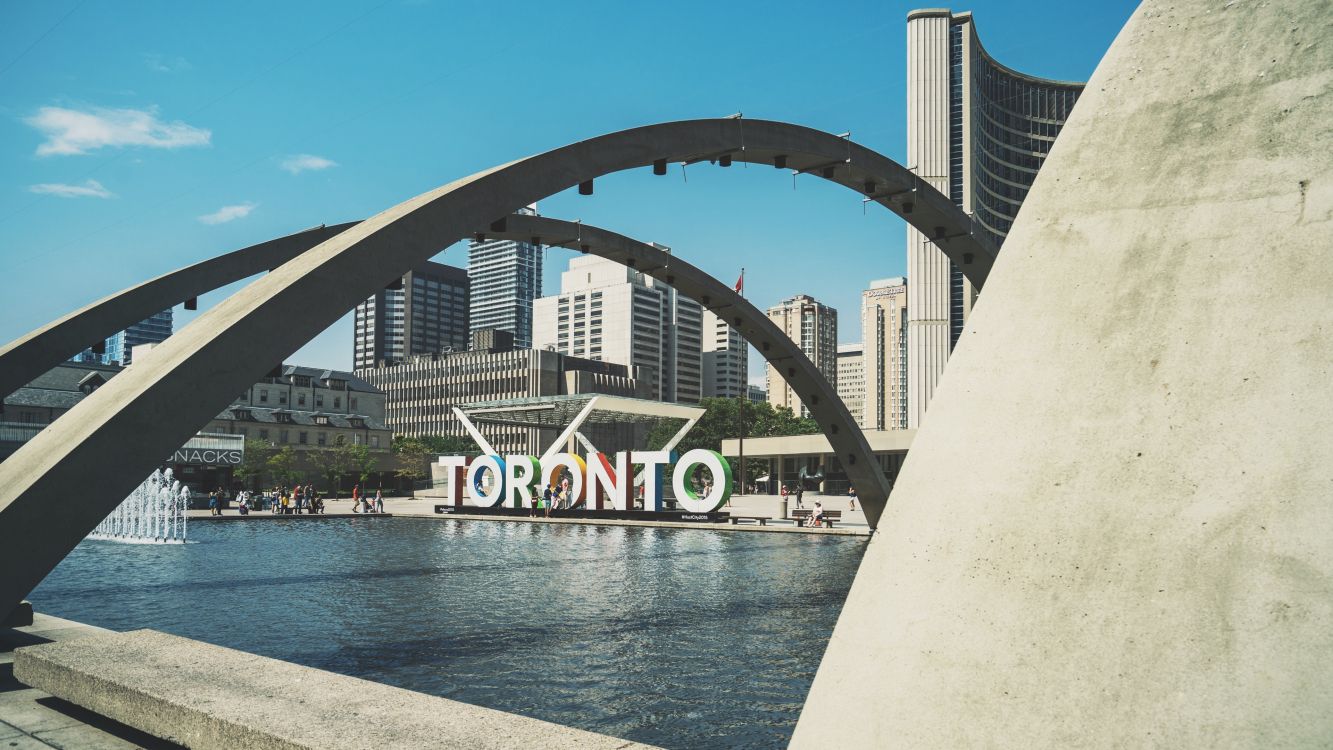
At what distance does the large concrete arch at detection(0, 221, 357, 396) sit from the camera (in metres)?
14.3

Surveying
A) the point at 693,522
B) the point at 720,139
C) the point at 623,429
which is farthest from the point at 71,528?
the point at 623,429

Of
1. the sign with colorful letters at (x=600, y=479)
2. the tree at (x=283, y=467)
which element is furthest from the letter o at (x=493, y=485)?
the tree at (x=283, y=467)

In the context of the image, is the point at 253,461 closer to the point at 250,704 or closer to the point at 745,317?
the point at 745,317

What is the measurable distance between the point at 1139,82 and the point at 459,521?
4170 cm

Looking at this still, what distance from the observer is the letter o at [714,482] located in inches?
1474

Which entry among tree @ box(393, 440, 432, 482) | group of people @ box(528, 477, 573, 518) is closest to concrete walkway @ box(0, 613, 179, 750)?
group of people @ box(528, 477, 573, 518)

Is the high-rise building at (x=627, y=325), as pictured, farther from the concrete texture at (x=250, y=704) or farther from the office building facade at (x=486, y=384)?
the concrete texture at (x=250, y=704)

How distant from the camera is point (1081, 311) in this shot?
3.30m

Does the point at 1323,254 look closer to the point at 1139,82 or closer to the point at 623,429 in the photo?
the point at 1139,82

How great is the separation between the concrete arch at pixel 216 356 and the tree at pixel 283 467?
219 feet

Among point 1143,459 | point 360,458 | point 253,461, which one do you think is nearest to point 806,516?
point 1143,459

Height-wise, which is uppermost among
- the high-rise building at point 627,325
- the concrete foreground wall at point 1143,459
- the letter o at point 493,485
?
the high-rise building at point 627,325

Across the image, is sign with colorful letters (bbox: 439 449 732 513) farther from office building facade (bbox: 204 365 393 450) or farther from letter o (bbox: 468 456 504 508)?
office building facade (bbox: 204 365 393 450)

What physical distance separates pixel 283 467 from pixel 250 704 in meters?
73.0
